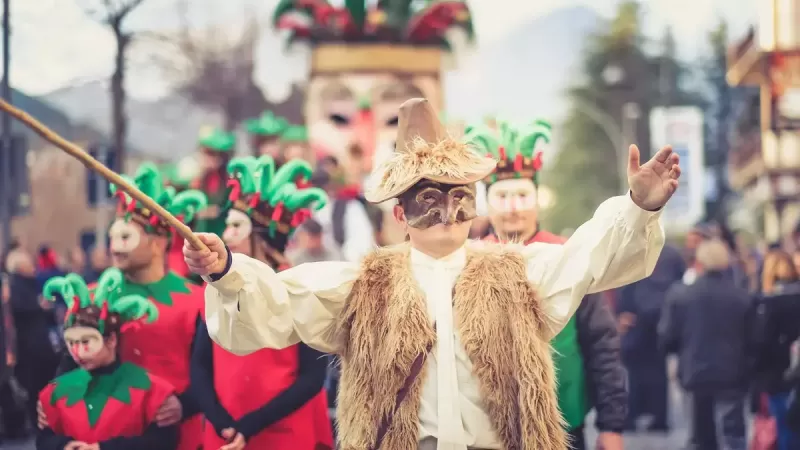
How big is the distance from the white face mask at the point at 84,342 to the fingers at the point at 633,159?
111 inches

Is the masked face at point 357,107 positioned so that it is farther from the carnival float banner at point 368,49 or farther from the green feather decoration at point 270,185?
the green feather decoration at point 270,185

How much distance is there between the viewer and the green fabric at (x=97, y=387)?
646cm

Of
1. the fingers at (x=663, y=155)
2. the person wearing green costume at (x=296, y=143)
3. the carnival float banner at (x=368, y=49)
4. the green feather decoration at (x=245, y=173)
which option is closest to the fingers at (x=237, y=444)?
the green feather decoration at (x=245, y=173)

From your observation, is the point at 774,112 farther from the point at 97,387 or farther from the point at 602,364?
the point at 97,387

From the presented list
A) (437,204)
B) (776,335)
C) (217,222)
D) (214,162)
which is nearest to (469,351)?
(437,204)

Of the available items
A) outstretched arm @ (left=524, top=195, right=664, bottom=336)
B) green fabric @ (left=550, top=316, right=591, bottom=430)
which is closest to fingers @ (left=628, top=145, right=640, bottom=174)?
outstretched arm @ (left=524, top=195, right=664, bottom=336)

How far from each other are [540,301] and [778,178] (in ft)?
137

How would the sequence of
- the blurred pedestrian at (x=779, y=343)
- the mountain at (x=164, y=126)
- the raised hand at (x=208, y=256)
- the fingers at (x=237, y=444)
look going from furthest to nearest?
the mountain at (x=164, y=126)
the blurred pedestrian at (x=779, y=343)
the fingers at (x=237, y=444)
the raised hand at (x=208, y=256)

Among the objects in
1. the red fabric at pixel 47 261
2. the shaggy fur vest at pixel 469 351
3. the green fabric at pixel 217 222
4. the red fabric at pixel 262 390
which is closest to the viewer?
the shaggy fur vest at pixel 469 351

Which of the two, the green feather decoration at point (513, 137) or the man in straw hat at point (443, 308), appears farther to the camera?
the green feather decoration at point (513, 137)

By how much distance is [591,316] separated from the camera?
21.6ft

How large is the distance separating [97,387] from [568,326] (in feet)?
7.01

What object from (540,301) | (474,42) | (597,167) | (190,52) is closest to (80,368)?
(540,301)

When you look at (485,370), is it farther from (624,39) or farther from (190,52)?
(624,39)
